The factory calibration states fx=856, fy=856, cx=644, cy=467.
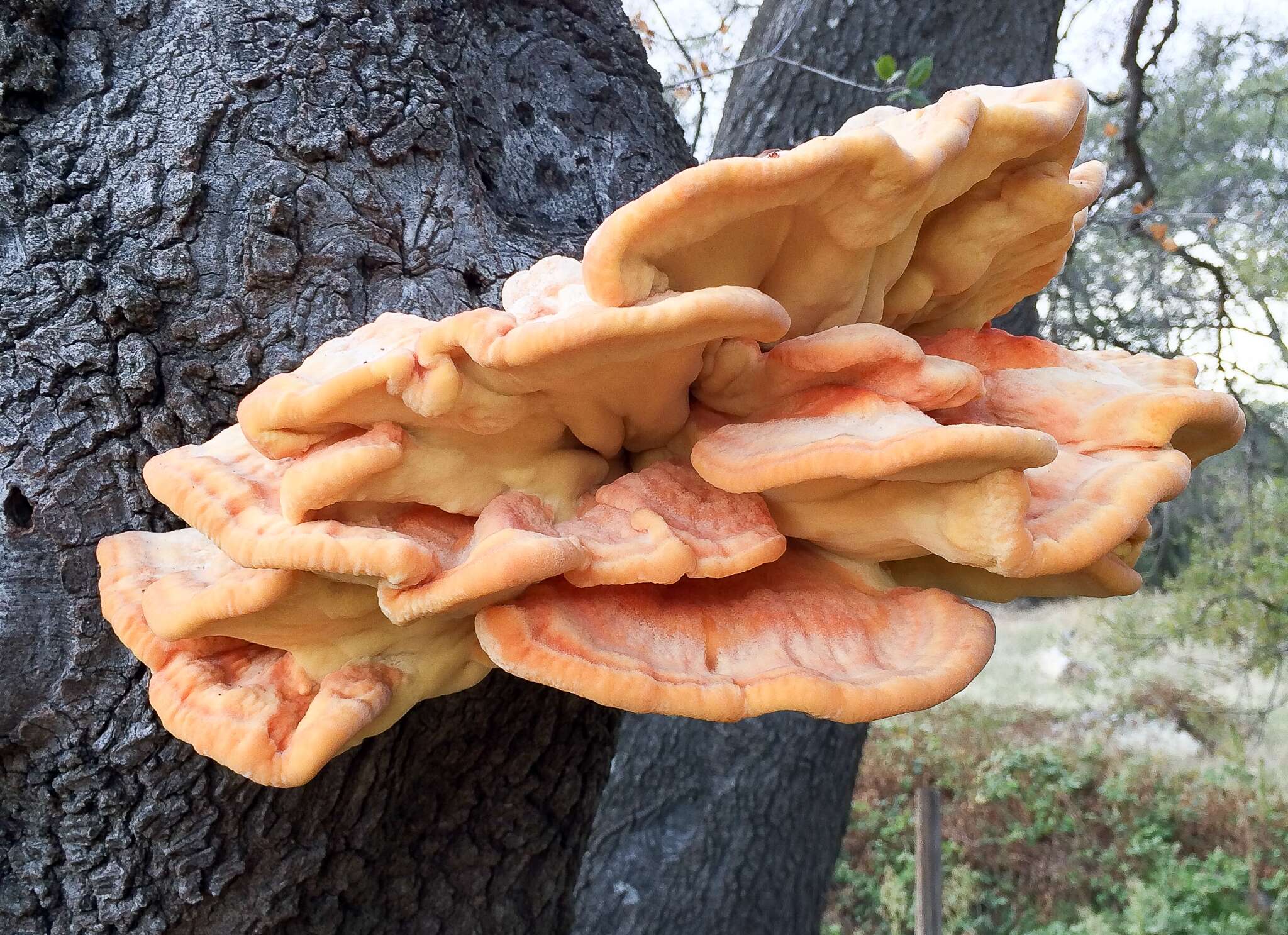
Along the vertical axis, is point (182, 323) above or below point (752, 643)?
above

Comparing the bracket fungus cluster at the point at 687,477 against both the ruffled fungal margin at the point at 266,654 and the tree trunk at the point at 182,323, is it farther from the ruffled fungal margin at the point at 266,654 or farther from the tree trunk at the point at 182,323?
the tree trunk at the point at 182,323

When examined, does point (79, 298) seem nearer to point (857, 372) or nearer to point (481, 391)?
point (481, 391)

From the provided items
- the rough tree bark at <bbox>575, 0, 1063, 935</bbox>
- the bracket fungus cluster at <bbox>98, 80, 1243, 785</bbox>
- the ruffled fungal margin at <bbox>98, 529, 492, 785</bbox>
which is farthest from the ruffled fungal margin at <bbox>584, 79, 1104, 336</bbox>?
the rough tree bark at <bbox>575, 0, 1063, 935</bbox>

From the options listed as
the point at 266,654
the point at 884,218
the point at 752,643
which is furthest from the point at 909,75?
the point at 266,654

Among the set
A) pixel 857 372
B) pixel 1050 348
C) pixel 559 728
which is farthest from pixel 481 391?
pixel 559 728

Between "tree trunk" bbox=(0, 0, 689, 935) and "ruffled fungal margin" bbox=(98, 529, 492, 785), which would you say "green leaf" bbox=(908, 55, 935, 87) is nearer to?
"tree trunk" bbox=(0, 0, 689, 935)

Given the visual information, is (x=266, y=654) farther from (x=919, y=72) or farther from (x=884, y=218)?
(x=919, y=72)
